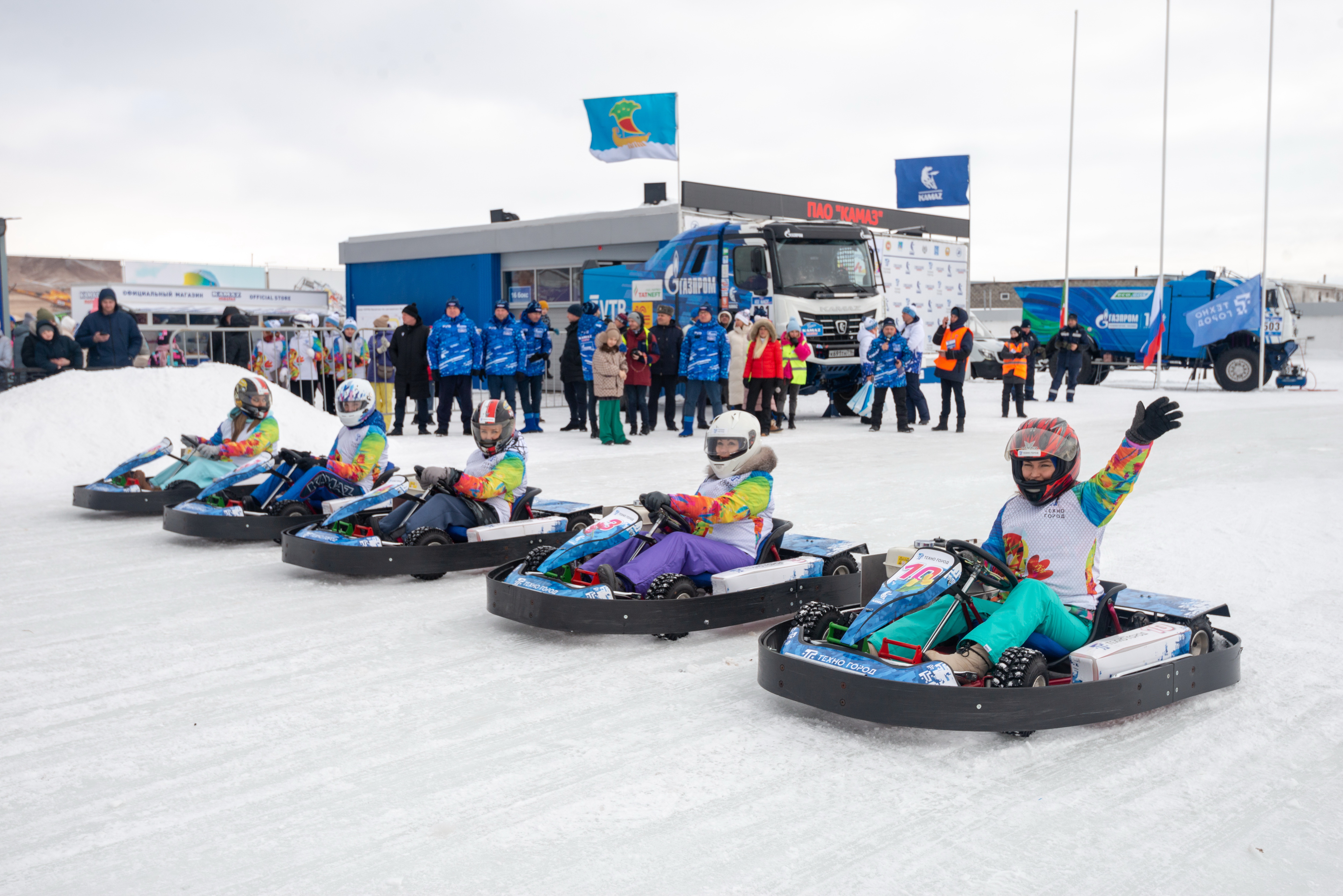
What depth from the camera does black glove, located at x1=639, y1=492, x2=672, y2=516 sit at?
5.05 meters

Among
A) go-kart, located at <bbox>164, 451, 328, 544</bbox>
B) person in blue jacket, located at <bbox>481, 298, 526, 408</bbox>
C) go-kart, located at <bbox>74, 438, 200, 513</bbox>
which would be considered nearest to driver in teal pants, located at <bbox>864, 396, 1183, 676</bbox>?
go-kart, located at <bbox>164, 451, 328, 544</bbox>

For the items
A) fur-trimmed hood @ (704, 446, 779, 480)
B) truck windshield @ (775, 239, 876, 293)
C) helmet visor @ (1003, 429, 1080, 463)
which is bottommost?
fur-trimmed hood @ (704, 446, 779, 480)

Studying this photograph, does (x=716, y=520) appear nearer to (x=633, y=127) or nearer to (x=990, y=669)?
(x=990, y=669)

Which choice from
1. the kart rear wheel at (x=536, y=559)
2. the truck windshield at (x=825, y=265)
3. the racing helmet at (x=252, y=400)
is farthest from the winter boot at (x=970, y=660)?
the truck windshield at (x=825, y=265)

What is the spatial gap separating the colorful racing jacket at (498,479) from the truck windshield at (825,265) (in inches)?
375

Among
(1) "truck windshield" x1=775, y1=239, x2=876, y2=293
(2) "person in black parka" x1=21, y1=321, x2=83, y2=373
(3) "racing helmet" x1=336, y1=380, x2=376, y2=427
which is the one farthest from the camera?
(1) "truck windshield" x1=775, y1=239, x2=876, y2=293

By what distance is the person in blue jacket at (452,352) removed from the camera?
1409cm

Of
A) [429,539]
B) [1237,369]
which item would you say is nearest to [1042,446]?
[429,539]

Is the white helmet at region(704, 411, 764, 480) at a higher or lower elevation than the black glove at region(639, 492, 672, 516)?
higher

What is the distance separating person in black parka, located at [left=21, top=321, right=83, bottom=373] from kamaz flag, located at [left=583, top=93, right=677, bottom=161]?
10.7 metres

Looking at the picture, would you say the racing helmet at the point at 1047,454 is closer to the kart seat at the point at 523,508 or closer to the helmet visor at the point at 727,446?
the helmet visor at the point at 727,446

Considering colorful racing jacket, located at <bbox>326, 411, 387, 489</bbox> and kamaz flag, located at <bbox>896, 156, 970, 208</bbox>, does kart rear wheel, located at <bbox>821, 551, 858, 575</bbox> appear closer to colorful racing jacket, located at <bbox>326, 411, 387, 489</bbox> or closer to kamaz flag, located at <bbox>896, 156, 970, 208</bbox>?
colorful racing jacket, located at <bbox>326, 411, 387, 489</bbox>

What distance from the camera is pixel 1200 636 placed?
4.25 metres

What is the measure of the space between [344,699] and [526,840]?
1.53 meters
